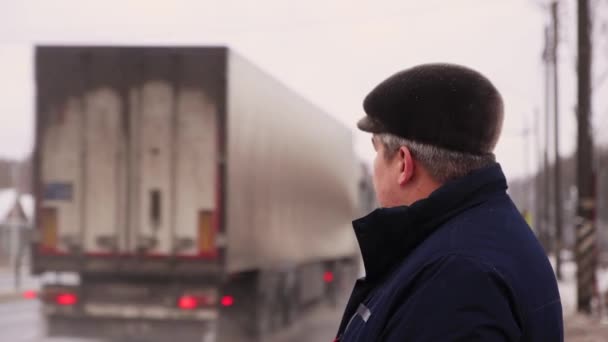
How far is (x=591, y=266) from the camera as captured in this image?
18.1 m

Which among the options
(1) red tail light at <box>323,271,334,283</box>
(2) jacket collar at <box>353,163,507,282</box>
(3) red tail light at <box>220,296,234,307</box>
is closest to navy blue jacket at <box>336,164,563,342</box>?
(2) jacket collar at <box>353,163,507,282</box>

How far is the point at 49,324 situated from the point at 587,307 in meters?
10.9

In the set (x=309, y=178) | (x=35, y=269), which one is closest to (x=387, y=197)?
(x=35, y=269)

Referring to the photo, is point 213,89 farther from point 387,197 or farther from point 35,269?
point 387,197

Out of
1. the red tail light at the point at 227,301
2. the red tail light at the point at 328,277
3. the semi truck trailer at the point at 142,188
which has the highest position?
the semi truck trailer at the point at 142,188

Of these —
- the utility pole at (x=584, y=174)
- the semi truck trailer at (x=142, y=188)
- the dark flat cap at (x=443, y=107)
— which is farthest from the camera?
the utility pole at (x=584, y=174)

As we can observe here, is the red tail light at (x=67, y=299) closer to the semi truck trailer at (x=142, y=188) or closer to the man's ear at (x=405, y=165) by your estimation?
the semi truck trailer at (x=142, y=188)

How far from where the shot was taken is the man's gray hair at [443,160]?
218 centimetres

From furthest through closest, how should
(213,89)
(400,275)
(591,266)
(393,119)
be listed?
(591,266)
(213,89)
(393,119)
(400,275)

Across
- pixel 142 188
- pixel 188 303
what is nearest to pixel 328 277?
pixel 188 303

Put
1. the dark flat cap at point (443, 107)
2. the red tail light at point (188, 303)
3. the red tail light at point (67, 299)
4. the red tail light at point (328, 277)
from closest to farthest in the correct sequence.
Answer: the dark flat cap at point (443, 107), the red tail light at point (188, 303), the red tail light at point (67, 299), the red tail light at point (328, 277)

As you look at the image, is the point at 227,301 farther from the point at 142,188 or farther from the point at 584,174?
the point at 584,174

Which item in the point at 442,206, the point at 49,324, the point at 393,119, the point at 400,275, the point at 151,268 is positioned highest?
the point at 393,119

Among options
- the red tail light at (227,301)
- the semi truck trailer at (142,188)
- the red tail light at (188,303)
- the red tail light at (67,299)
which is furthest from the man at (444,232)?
the red tail light at (67,299)
